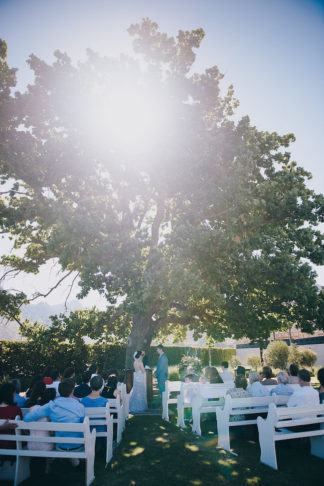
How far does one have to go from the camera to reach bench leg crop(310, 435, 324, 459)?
19.8ft

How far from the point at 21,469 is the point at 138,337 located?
34.6ft

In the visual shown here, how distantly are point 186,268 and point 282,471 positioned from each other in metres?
7.90

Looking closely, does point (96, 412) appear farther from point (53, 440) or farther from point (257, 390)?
point (257, 390)

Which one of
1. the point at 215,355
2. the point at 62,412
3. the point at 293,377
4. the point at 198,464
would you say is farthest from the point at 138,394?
the point at 215,355

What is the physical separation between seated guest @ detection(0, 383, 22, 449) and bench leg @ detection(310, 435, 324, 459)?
603 centimetres

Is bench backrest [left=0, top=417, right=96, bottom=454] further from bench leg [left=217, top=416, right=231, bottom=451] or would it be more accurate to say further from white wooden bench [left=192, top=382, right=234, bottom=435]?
white wooden bench [left=192, top=382, right=234, bottom=435]

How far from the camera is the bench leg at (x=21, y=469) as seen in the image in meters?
4.80

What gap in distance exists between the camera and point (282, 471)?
529 cm

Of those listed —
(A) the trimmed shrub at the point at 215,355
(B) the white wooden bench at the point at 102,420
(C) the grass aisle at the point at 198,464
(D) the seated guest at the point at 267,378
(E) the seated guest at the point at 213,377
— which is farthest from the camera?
(A) the trimmed shrub at the point at 215,355

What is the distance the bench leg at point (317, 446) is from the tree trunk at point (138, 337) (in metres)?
9.87

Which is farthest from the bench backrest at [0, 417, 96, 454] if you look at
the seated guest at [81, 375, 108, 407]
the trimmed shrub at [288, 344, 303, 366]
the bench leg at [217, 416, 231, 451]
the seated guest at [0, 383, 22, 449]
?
→ the trimmed shrub at [288, 344, 303, 366]

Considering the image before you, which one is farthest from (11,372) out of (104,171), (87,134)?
(87,134)

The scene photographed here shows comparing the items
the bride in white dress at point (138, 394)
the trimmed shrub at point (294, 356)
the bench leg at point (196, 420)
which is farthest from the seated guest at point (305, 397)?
the trimmed shrub at point (294, 356)

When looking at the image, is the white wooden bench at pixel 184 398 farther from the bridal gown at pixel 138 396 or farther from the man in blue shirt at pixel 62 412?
the man in blue shirt at pixel 62 412
